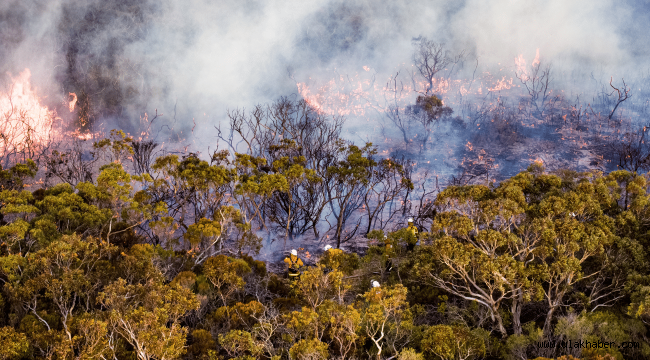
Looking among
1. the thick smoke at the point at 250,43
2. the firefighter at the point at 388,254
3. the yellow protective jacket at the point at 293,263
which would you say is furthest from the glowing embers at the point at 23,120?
the firefighter at the point at 388,254

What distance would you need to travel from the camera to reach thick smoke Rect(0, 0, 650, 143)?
2314 inches

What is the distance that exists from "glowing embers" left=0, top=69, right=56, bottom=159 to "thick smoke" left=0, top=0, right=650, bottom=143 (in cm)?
232

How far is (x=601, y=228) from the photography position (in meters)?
16.0

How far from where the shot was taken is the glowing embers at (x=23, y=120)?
45.3 meters

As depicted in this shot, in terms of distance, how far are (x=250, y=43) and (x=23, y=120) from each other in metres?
33.8

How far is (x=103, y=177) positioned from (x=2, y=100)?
1577 inches

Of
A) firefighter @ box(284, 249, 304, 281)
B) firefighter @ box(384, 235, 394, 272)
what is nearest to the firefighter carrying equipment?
firefighter @ box(284, 249, 304, 281)

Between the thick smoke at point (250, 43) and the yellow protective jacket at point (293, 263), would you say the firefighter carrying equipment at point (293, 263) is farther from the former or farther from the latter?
the thick smoke at point (250, 43)

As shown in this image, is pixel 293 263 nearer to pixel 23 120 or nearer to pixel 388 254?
pixel 388 254

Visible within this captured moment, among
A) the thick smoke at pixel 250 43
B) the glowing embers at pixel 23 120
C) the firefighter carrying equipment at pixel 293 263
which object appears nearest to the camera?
the firefighter carrying equipment at pixel 293 263

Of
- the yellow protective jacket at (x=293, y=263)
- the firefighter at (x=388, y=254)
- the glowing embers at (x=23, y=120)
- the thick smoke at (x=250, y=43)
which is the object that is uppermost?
the thick smoke at (x=250, y=43)

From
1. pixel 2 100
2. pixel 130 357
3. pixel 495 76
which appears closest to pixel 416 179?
pixel 495 76

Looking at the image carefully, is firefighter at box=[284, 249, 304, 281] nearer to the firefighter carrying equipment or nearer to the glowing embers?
the firefighter carrying equipment

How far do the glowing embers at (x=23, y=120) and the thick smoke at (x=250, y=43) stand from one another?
232cm
